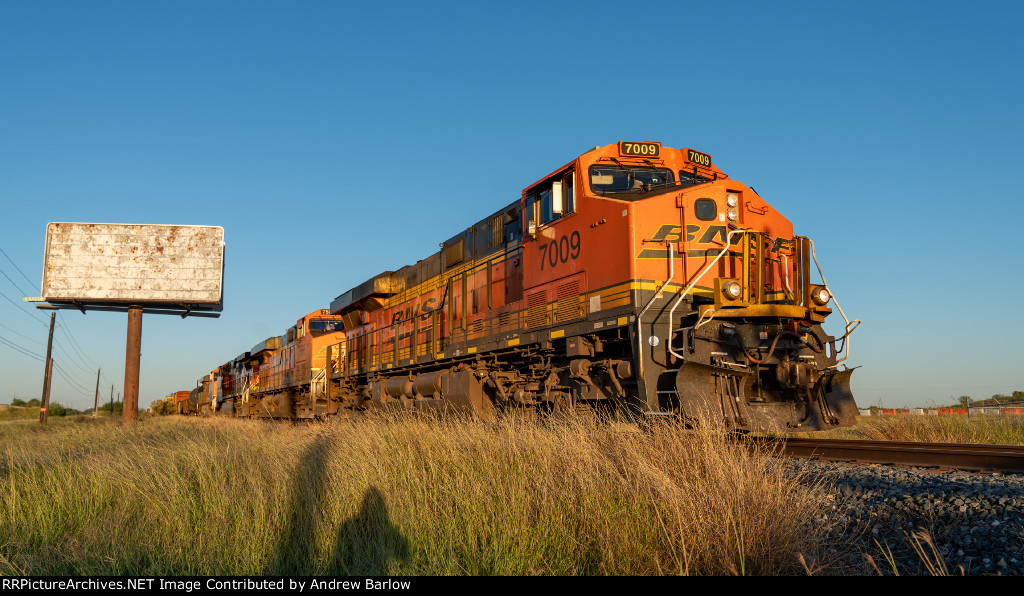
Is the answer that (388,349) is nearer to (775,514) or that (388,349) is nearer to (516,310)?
(516,310)

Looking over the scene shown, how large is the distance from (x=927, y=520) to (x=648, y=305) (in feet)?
13.1

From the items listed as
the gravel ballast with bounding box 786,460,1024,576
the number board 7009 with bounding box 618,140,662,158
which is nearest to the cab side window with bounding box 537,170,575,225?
the number board 7009 with bounding box 618,140,662,158

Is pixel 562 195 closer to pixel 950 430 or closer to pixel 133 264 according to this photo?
pixel 950 430

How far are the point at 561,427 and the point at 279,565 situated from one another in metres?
3.15

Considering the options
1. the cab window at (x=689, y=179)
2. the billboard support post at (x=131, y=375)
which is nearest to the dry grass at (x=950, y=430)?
the cab window at (x=689, y=179)

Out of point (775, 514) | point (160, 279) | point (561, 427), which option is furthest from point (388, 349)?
point (775, 514)

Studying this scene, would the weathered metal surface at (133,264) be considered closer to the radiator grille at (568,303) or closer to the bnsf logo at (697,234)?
the radiator grille at (568,303)

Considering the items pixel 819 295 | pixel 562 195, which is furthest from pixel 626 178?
pixel 819 295

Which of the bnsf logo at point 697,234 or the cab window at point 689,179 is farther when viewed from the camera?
the cab window at point 689,179

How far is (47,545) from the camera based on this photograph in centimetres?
491

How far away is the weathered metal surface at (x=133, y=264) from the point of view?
19.8m

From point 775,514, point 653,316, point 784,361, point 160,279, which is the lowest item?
point 775,514

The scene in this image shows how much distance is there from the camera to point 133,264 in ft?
66.3

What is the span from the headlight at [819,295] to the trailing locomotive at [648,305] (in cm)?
2
